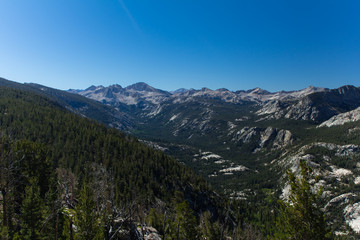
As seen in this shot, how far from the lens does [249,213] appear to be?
15725 cm

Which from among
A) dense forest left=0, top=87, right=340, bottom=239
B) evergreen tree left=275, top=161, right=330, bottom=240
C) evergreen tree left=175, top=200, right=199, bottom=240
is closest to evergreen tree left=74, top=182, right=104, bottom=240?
dense forest left=0, top=87, right=340, bottom=239

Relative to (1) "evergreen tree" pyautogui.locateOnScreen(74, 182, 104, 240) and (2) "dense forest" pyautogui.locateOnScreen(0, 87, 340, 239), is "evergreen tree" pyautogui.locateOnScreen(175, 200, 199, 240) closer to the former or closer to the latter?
(2) "dense forest" pyautogui.locateOnScreen(0, 87, 340, 239)

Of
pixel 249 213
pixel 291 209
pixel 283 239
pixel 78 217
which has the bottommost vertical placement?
pixel 249 213

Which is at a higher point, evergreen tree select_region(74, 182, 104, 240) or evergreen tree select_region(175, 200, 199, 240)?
evergreen tree select_region(74, 182, 104, 240)

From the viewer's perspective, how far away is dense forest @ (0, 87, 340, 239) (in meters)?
27.1

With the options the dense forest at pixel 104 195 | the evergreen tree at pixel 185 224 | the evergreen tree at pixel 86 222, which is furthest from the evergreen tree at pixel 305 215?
the evergreen tree at pixel 86 222

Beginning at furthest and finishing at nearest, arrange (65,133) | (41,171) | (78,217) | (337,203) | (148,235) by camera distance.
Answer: (337,203), (65,133), (41,171), (148,235), (78,217)

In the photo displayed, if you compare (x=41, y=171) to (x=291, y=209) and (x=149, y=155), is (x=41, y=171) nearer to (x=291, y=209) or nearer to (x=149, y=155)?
(x=291, y=209)

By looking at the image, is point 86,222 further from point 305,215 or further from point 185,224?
point 305,215

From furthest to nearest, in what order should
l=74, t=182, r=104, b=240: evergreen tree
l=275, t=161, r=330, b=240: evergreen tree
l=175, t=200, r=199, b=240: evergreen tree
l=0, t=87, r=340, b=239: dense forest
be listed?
1. l=175, t=200, r=199, b=240: evergreen tree
2. l=74, t=182, r=104, b=240: evergreen tree
3. l=0, t=87, r=340, b=239: dense forest
4. l=275, t=161, r=330, b=240: evergreen tree

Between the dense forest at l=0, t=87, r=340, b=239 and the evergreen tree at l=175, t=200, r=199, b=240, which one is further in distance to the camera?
the evergreen tree at l=175, t=200, r=199, b=240

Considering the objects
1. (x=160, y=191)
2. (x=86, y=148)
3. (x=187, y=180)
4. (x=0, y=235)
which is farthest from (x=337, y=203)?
(x=0, y=235)

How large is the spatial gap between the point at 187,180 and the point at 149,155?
41.4m

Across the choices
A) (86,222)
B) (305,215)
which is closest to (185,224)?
(86,222)
